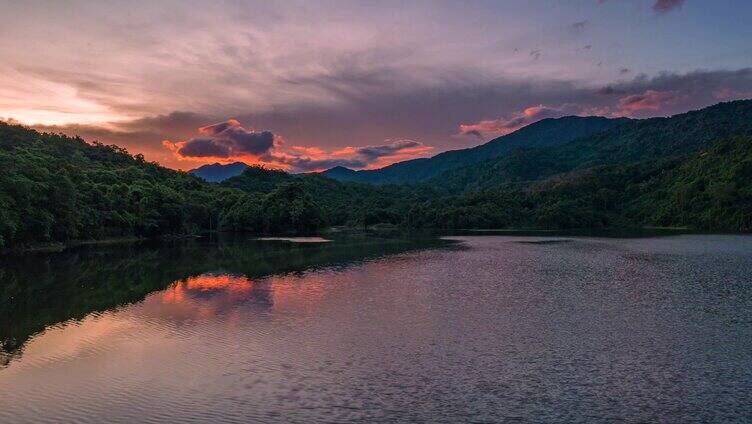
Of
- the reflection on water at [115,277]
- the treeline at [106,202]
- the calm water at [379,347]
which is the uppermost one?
the treeline at [106,202]

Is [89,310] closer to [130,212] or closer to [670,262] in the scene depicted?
[670,262]

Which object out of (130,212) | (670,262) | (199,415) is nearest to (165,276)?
(199,415)

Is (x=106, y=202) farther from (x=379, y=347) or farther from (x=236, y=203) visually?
(x=379, y=347)

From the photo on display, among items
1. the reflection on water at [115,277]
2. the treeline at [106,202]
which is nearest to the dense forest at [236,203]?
the treeline at [106,202]

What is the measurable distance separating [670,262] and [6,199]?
71576 mm

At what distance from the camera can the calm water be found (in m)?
15.1

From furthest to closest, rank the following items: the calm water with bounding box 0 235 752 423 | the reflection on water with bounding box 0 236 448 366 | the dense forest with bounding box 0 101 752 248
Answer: the dense forest with bounding box 0 101 752 248, the reflection on water with bounding box 0 236 448 366, the calm water with bounding box 0 235 752 423

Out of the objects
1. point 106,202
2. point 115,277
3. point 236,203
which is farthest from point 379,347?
point 236,203

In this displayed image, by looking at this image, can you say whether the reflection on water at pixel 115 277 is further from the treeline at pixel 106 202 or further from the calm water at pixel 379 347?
the treeline at pixel 106 202

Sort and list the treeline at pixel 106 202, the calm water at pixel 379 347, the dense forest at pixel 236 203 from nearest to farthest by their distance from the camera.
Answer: the calm water at pixel 379 347
the treeline at pixel 106 202
the dense forest at pixel 236 203

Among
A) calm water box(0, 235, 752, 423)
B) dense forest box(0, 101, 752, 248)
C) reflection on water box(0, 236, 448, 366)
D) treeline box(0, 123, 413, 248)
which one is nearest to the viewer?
calm water box(0, 235, 752, 423)

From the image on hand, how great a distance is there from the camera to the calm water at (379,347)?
49.6ft

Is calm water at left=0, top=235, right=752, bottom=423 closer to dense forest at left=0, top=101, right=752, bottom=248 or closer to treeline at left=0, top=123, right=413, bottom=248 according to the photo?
treeline at left=0, top=123, right=413, bottom=248

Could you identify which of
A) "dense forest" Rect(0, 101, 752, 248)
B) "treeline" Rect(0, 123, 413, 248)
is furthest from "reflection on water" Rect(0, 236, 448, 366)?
"dense forest" Rect(0, 101, 752, 248)
